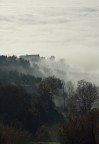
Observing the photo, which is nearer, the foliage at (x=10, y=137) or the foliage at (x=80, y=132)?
the foliage at (x=10, y=137)

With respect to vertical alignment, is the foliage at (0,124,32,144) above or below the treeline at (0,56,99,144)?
below

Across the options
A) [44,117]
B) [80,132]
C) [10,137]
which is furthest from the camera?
[44,117]

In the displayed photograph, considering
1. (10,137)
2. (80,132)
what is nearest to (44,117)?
(80,132)

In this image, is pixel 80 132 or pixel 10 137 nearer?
pixel 10 137

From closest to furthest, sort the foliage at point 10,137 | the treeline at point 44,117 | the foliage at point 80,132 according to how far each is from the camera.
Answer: the foliage at point 10,137, the foliage at point 80,132, the treeline at point 44,117

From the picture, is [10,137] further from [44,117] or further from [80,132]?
[44,117]

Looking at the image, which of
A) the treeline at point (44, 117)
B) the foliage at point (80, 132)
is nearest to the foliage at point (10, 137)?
the treeline at point (44, 117)

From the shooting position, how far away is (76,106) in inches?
5017

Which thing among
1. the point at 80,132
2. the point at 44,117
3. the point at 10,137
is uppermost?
the point at 44,117

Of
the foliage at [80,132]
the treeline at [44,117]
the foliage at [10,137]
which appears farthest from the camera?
the treeline at [44,117]

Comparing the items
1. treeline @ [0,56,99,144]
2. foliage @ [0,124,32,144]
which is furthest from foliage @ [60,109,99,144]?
foliage @ [0,124,32,144]

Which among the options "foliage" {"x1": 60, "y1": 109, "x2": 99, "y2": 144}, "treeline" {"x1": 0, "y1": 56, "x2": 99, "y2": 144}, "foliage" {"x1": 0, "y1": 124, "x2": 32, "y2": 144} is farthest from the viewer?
"treeline" {"x1": 0, "y1": 56, "x2": 99, "y2": 144}

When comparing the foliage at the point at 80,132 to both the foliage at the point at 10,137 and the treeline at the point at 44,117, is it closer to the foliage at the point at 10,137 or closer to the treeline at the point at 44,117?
the treeline at the point at 44,117

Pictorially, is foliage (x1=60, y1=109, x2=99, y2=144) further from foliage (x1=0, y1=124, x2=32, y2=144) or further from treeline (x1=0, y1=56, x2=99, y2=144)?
foliage (x1=0, y1=124, x2=32, y2=144)
